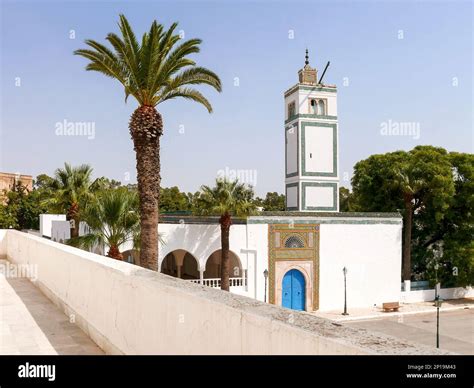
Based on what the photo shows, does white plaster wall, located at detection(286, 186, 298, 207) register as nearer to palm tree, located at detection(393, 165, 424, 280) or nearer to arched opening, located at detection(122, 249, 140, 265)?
palm tree, located at detection(393, 165, 424, 280)

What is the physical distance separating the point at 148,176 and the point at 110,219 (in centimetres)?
207

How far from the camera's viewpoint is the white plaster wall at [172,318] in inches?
113

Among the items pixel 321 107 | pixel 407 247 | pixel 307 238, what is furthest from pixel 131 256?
pixel 407 247

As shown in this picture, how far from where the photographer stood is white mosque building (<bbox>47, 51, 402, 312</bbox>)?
2409cm

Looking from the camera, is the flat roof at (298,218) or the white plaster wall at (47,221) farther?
the white plaster wall at (47,221)

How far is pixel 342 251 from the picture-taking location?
87.0ft

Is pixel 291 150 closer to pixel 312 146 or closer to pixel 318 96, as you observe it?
pixel 312 146

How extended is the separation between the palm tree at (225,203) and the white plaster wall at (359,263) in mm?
5624

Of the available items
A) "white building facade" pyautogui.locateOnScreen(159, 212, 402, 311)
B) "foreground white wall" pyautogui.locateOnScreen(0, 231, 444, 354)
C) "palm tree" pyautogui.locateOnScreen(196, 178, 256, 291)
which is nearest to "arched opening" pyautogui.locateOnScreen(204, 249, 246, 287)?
"white building facade" pyautogui.locateOnScreen(159, 212, 402, 311)

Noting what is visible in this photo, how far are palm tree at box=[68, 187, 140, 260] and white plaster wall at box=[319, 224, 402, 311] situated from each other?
13821 millimetres

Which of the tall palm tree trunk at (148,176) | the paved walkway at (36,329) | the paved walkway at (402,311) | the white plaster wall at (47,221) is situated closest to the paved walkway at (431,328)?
the paved walkway at (402,311)

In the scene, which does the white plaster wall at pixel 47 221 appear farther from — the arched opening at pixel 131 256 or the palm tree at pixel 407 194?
the palm tree at pixel 407 194

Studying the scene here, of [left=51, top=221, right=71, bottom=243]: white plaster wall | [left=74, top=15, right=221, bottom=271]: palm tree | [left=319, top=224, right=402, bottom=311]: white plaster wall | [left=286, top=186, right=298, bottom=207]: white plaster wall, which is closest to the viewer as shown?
[left=74, top=15, right=221, bottom=271]: palm tree

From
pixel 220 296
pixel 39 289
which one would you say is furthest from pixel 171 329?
pixel 39 289
